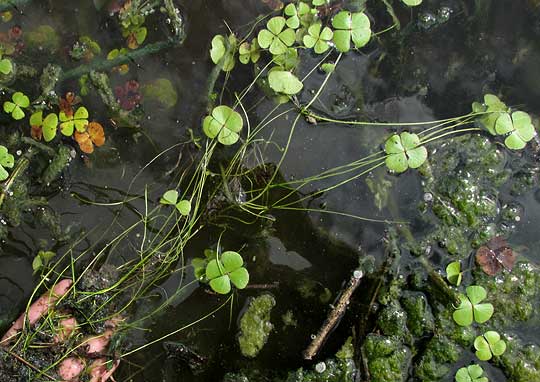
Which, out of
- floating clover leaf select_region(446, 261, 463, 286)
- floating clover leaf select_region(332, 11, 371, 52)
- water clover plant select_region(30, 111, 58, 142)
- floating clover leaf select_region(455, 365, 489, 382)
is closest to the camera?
floating clover leaf select_region(455, 365, 489, 382)

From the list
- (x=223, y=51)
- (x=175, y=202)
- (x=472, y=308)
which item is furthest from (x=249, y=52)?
(x=472, y=308)

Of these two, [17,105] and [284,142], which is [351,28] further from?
[17,105]

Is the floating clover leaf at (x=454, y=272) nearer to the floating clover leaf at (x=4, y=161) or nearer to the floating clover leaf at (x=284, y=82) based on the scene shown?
the floating clover leaf at (x=284, y=82)

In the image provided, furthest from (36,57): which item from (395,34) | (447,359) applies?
(447,359)

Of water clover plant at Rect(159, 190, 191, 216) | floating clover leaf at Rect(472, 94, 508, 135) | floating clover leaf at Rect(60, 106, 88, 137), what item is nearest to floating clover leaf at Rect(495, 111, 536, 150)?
floating clover leaf at Rect(472, 94, 508, 135)

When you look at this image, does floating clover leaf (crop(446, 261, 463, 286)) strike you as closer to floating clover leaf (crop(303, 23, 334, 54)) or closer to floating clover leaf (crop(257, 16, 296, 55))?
floating clover leaf (crop(303, 23, 334, 54))

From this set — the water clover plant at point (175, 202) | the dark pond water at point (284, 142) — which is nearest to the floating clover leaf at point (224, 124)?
the dark pond water at point (284, 142)
